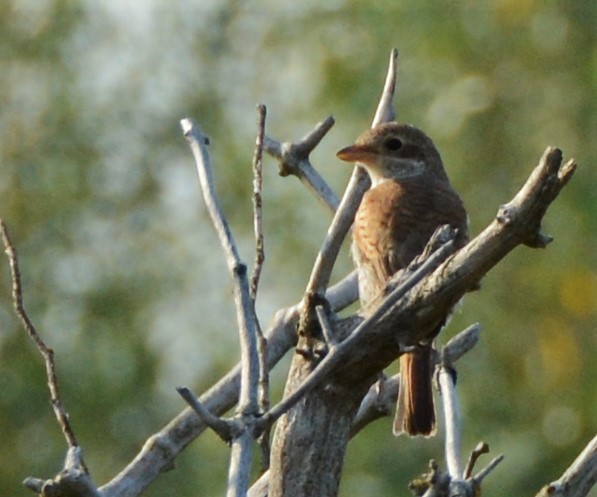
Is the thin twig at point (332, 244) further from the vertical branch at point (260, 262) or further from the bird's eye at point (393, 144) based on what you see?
the bird's eye at point (393, 144)

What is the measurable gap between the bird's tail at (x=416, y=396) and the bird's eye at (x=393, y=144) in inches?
71.8

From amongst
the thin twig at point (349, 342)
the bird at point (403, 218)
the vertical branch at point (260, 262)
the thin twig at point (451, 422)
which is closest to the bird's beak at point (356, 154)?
the bird at point (403, 218)

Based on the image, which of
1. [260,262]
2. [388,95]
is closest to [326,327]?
[260,262]

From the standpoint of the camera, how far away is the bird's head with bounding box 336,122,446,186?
24.0 feet

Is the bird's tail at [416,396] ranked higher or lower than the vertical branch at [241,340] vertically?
higher

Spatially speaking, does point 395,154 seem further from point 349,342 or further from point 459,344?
point 349,342

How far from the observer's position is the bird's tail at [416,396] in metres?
5.71

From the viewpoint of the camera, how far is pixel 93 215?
15.4 meters

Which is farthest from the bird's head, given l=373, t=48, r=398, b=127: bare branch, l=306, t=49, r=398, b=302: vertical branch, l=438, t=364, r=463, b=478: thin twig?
l=438, t=364, r=463, b=478: thin twig

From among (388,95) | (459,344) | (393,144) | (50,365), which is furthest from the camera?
(393,144)

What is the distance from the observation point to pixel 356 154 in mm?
7309

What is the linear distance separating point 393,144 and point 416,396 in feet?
6.48

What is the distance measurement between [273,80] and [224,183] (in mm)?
2241

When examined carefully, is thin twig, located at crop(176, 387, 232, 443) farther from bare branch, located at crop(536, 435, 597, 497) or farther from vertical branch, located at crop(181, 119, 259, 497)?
bare branch, located at crop(536, 435, 597, 497)
